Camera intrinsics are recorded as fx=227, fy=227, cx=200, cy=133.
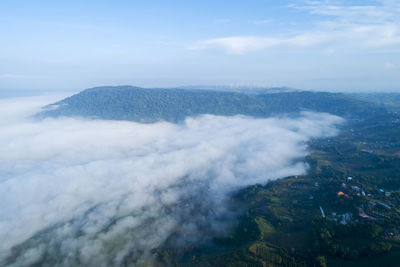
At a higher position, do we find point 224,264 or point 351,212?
point 351,212

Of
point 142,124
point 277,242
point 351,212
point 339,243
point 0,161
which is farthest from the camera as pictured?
point 142,124

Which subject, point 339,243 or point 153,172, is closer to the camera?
point 339,243

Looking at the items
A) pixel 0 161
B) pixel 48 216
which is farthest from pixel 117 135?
pixel 48 216

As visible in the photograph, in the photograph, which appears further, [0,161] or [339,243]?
A: [0,161]

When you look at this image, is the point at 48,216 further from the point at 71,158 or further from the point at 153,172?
the point at 71,158

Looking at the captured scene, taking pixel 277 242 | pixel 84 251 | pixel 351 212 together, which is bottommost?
pixel 84 251

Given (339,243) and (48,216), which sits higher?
(339,243)

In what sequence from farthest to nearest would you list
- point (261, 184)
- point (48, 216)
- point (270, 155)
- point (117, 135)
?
point (117, 135) < point (270, 155) < point (261, 184) < point (48, 216)

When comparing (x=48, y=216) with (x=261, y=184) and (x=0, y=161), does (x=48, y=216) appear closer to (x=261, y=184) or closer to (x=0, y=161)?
(x=0, y=161)

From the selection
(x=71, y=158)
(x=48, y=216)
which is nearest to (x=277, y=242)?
(x=48, y=216)
